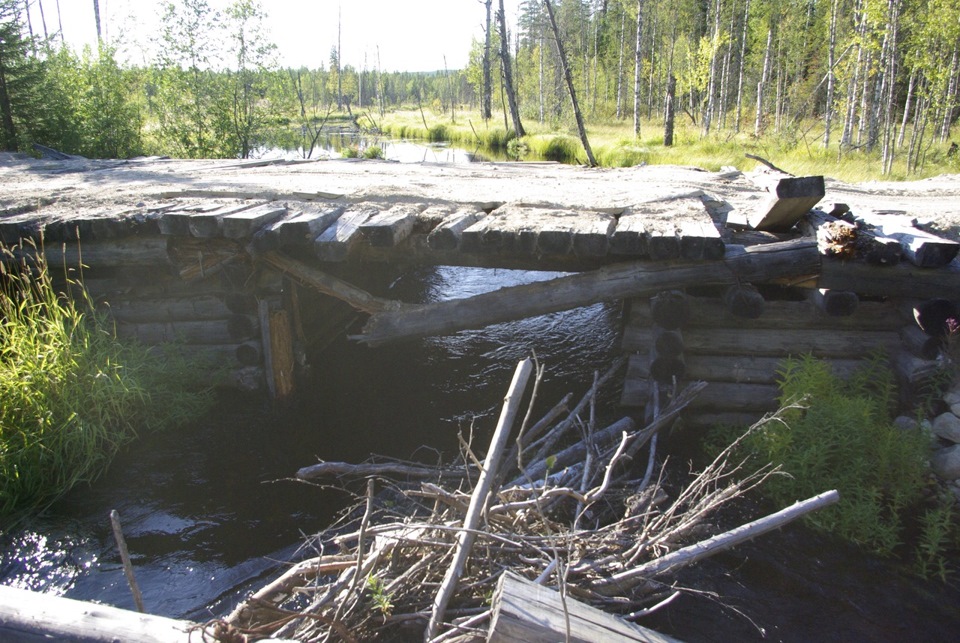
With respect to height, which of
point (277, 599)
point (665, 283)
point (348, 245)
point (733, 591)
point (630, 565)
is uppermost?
point (348, 245)

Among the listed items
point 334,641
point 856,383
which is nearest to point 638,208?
point 856,383

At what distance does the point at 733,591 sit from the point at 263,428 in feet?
12.0

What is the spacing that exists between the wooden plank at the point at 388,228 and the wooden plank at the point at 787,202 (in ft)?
8.11

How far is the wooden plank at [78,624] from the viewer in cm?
200

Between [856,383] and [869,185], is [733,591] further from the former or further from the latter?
[869,185]

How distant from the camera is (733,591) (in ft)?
11.5

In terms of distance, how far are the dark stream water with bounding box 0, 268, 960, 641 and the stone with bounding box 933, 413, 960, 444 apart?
102cm

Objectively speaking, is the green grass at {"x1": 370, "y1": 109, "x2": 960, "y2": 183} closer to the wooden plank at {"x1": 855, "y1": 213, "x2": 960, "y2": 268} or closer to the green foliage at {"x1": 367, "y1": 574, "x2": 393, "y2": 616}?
the wooden plank at {"x1": 855, "y1": 213, "x2": 960, "y2": 268}

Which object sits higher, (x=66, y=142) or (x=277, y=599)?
(x=66, y=142)

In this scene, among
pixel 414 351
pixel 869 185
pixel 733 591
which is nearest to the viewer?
pixel 733 591

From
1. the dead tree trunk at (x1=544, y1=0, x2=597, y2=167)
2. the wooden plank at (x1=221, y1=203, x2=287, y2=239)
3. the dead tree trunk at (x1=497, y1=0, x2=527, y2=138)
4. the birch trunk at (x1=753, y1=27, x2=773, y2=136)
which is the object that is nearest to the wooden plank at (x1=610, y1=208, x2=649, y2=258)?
the wooden plank at (x1=221, y1=203, x2=287, y2=239)

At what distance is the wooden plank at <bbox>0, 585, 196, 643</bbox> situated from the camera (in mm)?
2004

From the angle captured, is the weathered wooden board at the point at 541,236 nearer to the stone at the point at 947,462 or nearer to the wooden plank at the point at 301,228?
the wooden plank at the point at 301,228

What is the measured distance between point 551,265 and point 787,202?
1659 millimetres
